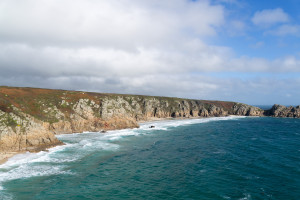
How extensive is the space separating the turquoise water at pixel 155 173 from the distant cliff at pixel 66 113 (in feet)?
22.9

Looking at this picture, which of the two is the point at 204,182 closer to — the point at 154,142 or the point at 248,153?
the point at 248,153

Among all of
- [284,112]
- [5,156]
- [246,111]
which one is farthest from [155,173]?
[284,112]

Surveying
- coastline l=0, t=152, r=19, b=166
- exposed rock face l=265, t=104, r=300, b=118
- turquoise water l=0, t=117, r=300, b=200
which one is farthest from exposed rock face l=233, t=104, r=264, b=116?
coastline l=0, t=152, r=19, b=166

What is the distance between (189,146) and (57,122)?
51394 millimetres

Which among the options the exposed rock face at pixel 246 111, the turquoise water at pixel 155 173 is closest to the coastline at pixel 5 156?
the turquoise water at pixel 155 173

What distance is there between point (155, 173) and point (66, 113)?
190 feet

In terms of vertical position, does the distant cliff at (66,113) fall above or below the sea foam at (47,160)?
above

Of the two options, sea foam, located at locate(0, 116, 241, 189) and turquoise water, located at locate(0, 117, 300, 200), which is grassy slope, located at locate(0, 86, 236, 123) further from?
turquoise water, located at locate(0, 117, 300, 200)

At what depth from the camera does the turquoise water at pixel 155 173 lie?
88.3ft

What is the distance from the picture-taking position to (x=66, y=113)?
78688mm

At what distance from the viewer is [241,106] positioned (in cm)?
17125

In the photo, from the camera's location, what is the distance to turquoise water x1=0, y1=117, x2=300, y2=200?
26906mm

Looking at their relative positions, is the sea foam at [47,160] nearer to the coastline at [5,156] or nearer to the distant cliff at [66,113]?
the coastline at [5,156]

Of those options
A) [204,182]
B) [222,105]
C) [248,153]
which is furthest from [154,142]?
[222,105]
